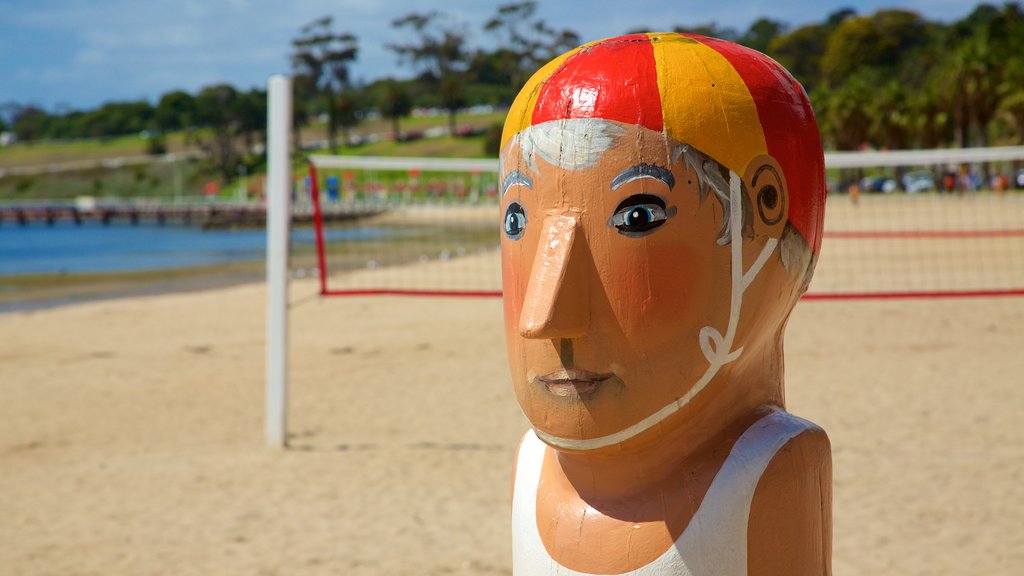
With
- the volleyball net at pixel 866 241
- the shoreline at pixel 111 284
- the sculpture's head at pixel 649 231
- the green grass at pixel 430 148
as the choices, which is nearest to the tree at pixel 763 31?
the green grass at pixel 430 148

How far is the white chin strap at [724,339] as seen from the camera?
201 cm

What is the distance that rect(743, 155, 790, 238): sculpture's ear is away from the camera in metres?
2.03

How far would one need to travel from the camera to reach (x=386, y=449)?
24.0 ft

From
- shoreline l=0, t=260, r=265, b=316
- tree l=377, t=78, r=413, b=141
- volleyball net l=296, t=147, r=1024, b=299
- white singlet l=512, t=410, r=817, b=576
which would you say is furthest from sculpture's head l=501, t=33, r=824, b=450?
tree l=377, t=78, r=413, b=141

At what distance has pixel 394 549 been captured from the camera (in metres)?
5.29

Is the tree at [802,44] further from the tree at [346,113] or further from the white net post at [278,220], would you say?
the white net post at [278,220]

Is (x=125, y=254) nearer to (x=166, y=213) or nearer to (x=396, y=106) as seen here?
(x=166, y=213)

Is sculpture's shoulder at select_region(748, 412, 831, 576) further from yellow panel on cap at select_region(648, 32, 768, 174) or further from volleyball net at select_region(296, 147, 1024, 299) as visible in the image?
volleyball net at select_region(296, 147, 1024, 299)

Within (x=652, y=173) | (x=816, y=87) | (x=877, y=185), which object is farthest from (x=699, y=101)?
(x=816, y=87)

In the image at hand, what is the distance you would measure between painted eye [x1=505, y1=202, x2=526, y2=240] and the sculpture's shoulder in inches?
28.3

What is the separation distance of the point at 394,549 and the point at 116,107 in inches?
6204

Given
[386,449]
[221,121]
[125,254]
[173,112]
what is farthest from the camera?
[173,112]

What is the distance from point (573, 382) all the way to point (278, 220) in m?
5.01

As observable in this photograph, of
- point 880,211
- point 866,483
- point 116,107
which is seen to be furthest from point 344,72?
point 866,483
